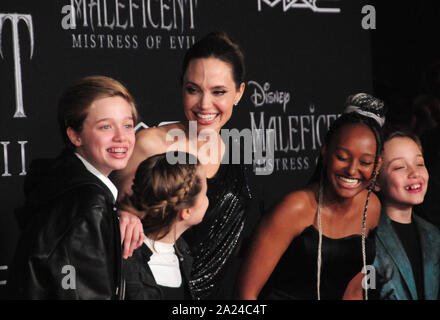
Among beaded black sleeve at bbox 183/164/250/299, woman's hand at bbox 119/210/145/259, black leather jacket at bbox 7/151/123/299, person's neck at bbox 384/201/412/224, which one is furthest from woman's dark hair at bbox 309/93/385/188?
black leather jacket at bbox 7/151/123/299

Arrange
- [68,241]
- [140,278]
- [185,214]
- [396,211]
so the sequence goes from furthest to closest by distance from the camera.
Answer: [396,211] → [185,214] → [140,278] → [68,241]

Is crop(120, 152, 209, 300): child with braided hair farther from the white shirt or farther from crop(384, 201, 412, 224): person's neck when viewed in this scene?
crop(384, 201, 412, 224): person's neck

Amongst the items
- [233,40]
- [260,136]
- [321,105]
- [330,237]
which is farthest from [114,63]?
[330,237]

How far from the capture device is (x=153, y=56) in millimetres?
3332

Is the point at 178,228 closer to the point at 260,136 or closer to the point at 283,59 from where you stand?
the point at 260,136

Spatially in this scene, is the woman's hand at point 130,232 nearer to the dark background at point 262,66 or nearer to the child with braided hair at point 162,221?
the child with braided hair at point 162,221

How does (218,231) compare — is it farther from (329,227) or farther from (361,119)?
(361,119)

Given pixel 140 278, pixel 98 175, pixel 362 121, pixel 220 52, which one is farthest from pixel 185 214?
pixel 362 121

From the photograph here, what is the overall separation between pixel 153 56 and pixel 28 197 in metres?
1.00

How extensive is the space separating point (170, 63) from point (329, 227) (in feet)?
4.36

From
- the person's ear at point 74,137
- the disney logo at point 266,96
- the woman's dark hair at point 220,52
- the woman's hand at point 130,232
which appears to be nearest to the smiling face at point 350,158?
the disney logo at point 266,96

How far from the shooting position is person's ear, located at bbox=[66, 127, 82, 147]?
306cm

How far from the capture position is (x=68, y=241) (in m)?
2.88
